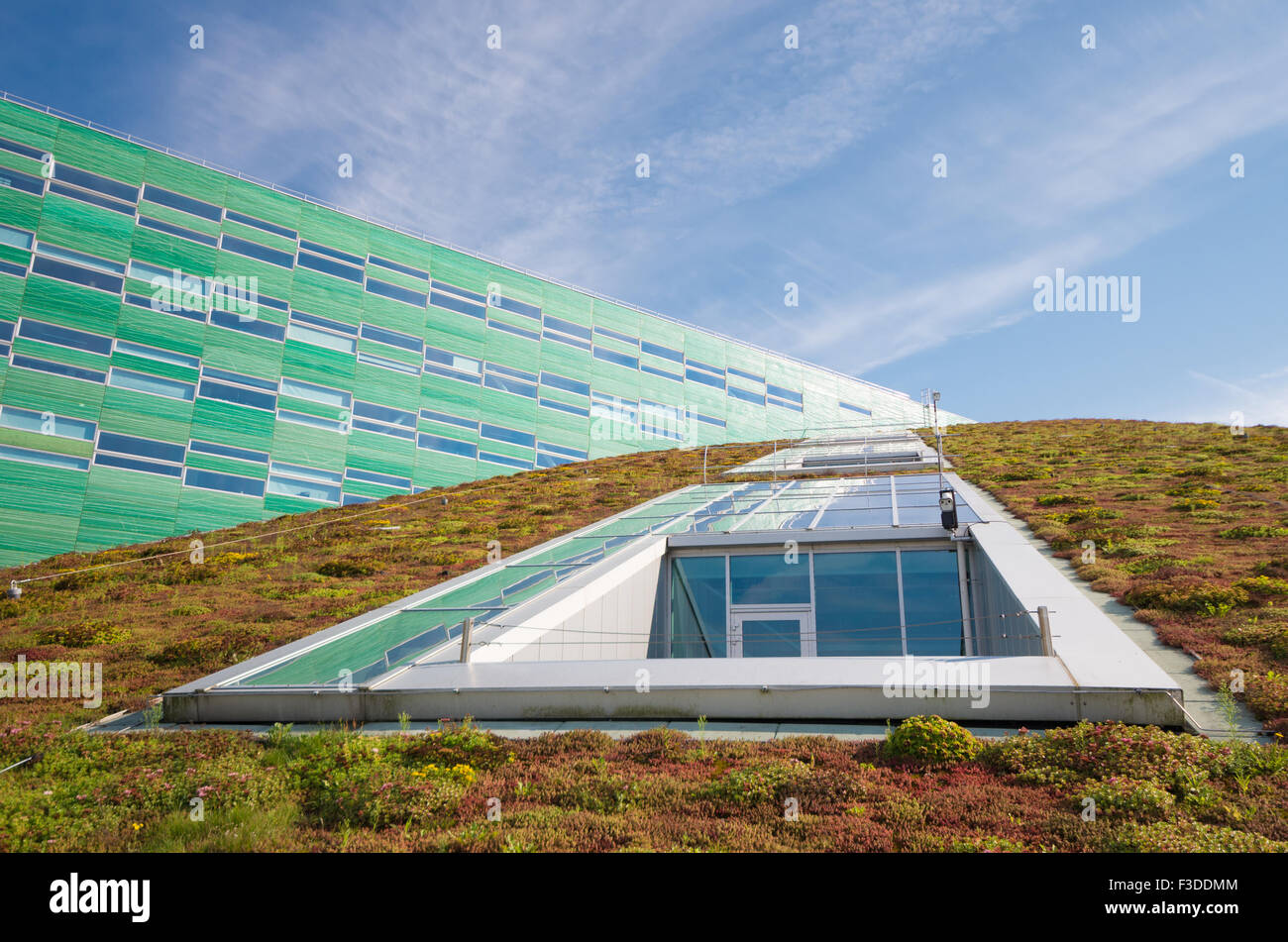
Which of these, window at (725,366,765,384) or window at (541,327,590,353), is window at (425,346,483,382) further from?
window at (725,366,765,384)

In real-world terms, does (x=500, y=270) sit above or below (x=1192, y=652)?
above

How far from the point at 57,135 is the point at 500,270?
22414 millimetres

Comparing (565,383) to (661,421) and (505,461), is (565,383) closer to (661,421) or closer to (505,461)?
(505,461)

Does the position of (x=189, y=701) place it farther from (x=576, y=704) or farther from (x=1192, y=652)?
(x=1192, y=652)

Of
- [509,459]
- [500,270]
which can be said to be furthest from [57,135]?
[509,459]

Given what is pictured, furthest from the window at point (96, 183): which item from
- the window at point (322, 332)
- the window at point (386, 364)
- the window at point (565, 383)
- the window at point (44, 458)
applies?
the window at point (565, 383)

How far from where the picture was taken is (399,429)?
131 feet

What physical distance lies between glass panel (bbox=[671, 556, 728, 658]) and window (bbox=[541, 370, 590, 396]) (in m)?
30.0

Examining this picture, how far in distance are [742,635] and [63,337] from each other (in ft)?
103

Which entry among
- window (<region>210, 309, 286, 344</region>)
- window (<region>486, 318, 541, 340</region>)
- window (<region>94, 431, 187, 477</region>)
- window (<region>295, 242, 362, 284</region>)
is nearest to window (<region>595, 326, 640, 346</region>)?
window (<region>486, 318, 541, 340</region>)

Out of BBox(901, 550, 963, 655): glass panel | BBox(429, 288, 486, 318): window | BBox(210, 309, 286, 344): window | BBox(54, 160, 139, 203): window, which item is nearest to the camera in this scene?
BBox(901, 550, 963, 655): glass panel

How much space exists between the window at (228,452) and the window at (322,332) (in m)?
6.59

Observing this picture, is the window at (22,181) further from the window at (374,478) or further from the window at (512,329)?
the window at (512,329)

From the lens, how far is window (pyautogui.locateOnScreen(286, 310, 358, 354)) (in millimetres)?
37406
